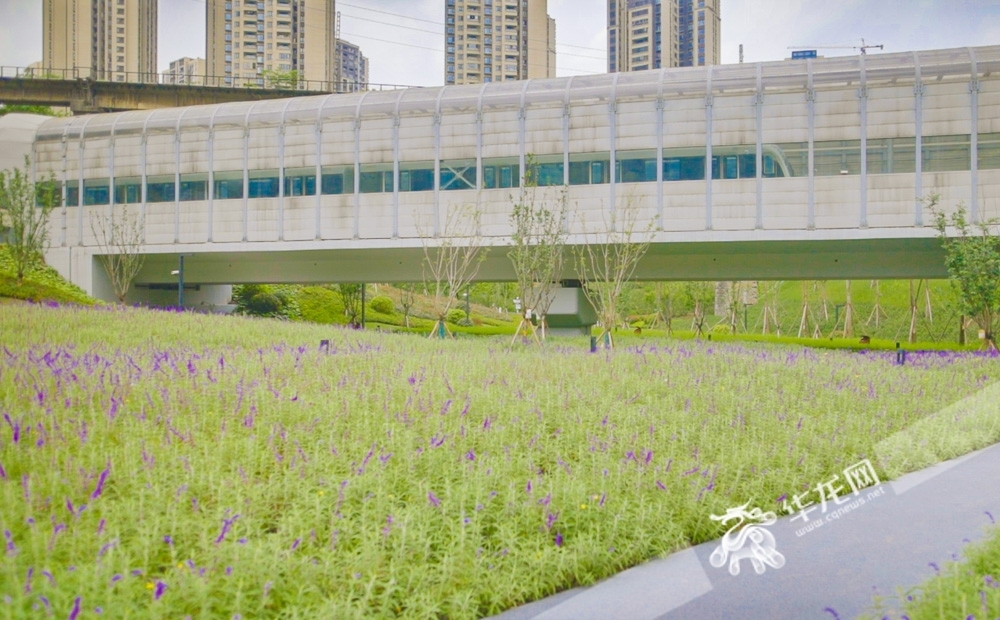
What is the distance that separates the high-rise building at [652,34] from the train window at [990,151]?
8204cm

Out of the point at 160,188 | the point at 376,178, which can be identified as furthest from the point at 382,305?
the point at 376,178

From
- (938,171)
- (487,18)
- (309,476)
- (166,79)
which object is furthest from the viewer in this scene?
(487,18)

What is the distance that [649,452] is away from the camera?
6012 millimetres

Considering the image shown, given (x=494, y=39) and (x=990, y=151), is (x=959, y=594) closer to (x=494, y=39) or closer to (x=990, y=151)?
(x=990, y=151)

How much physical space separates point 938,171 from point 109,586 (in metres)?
21.1

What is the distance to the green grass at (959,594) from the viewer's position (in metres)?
3.58

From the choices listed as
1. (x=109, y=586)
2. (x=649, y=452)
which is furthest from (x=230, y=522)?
(x=649, y=452)

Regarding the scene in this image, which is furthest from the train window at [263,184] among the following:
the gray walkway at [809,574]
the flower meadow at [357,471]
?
the gray walkway at [809,574]

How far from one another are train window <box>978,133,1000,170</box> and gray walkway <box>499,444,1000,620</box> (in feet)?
56.1

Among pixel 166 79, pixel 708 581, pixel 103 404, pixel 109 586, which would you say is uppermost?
pixel 166 79

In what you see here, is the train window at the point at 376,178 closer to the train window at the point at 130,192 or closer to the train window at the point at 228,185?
the train window at the point at 228,185

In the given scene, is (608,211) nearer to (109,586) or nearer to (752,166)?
(752,166)

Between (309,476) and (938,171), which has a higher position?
(938,171)

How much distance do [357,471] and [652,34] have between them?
344ft
